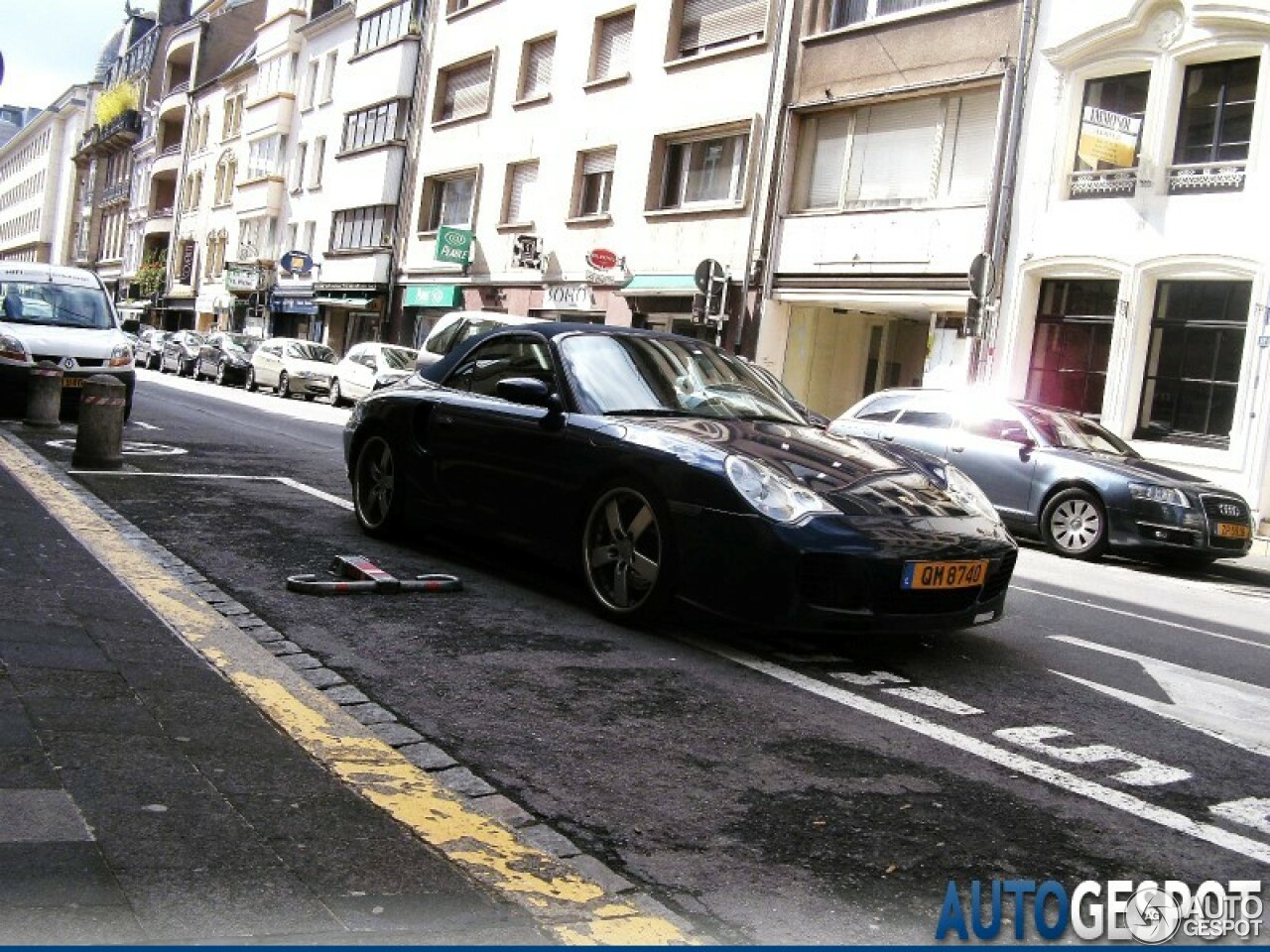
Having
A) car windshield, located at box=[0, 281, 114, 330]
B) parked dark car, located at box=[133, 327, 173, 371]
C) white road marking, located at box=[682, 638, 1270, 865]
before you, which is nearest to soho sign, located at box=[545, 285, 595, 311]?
car windshield, located at box=[0, 281, 114, 330]

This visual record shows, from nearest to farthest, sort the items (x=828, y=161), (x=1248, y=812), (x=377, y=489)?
(x=1248, y=812) < (x=377, y=489) < (x=828, y=161)

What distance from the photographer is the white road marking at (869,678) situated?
5574 millimetres

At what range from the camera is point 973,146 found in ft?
71.5

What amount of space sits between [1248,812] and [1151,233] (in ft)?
53.3

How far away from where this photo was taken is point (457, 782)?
13.1 feet

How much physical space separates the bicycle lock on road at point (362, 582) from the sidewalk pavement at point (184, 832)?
158 centimetres

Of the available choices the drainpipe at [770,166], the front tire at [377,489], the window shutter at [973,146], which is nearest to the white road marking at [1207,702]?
the front tire at [377,489]

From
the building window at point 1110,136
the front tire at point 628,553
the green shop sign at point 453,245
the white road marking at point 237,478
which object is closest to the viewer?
the front tire at point 628,553

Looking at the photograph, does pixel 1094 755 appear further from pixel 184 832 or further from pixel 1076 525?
pixel 1076 525

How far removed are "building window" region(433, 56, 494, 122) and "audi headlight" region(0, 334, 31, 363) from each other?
73.2 ft

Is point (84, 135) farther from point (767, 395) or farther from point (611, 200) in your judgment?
point (767, 395)

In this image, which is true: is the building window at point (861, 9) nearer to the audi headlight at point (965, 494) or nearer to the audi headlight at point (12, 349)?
the audi headlight at point (12, 349)

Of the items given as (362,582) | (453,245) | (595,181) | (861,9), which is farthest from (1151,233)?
(453,245)

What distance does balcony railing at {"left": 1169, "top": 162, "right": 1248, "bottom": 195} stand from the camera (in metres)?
18.1
